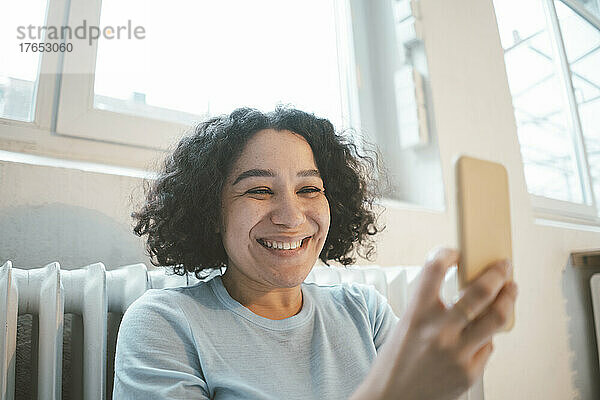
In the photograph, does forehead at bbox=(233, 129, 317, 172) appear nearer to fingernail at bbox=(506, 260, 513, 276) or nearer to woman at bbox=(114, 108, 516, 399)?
woman at bbox=(114, 108, 516, 399)

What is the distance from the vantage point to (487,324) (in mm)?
440

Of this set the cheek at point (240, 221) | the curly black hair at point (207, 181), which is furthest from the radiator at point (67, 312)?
the cheek at point (240, 221)

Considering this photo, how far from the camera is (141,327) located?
24.9 inches

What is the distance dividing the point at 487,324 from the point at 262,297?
404 mm

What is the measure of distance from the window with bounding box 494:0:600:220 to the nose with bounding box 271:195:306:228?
5.82 ft

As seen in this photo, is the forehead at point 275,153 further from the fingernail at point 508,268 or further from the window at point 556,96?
the window at point 556,96

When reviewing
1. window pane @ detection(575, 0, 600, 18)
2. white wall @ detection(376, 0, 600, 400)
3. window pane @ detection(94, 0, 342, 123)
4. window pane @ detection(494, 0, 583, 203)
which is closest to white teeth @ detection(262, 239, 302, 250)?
window pane @ detection(94, 0, 342, 123)

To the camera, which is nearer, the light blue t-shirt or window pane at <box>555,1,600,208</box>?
the light blue t-shirt

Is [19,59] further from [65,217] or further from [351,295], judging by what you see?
[351,295]

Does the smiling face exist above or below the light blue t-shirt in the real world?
above

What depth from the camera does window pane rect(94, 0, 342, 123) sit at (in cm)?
118

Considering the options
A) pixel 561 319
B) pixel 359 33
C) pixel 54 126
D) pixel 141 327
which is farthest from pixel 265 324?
pixel 561 319

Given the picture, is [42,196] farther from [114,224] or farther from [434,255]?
[434,255]

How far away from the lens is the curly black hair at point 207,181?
0.78 meters
